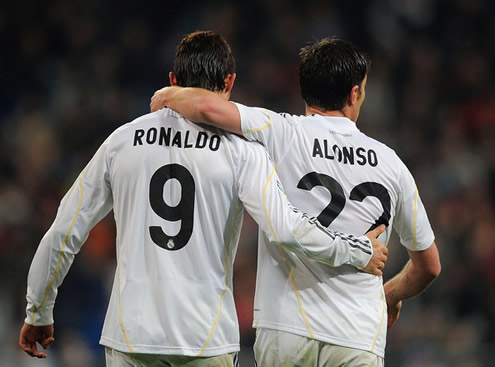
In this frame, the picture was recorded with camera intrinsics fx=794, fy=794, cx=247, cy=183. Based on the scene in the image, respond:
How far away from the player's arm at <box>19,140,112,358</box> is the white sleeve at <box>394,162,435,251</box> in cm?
120

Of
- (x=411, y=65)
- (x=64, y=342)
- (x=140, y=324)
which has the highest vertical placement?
(x=411, y=65)

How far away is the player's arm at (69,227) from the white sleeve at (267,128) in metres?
0.56

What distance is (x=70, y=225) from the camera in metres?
3.02

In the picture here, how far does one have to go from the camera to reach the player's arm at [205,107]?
296 cm

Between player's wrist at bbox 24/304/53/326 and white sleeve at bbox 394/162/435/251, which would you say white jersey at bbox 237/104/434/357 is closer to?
white sleeve at bbox 394/162/435/251

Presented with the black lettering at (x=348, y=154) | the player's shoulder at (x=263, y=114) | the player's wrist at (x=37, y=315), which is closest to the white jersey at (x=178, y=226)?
the player's shoulder at (x=263, y=114)

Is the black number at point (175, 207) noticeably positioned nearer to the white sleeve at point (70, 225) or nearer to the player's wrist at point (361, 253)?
the white sleeve at point (70, 225)

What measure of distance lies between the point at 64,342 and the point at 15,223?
1.47 metres

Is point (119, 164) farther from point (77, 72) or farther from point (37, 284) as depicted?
point (77, 72)

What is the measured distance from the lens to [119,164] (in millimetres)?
2971

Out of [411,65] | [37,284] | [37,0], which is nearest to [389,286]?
[37,284]

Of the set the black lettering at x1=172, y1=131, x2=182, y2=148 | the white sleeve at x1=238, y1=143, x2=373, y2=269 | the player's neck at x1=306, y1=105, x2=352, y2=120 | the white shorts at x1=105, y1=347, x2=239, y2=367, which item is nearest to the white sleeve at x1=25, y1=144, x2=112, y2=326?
the black lettering at x1=172, y1=131, x2=182, y2=148

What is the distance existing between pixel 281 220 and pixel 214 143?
393 millimetres

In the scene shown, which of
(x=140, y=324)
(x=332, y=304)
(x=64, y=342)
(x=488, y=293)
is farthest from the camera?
(x=488, y=293)
